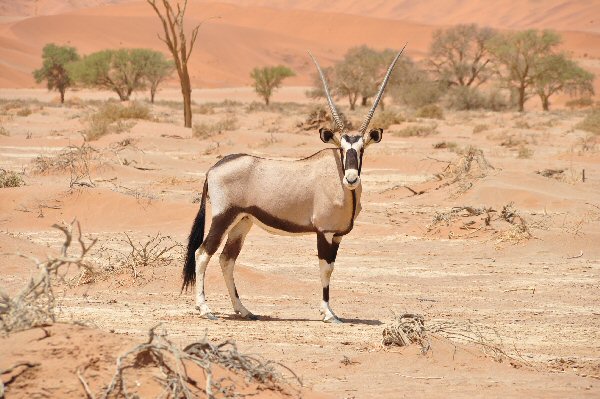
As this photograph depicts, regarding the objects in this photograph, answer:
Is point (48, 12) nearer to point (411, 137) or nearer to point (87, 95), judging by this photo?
point (87, 95)

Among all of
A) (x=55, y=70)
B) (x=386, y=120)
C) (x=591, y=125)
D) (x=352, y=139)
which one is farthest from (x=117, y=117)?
(x=55, y=70)

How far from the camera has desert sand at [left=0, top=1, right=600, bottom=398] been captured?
19.3 feet

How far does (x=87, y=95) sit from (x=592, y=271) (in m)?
61.7

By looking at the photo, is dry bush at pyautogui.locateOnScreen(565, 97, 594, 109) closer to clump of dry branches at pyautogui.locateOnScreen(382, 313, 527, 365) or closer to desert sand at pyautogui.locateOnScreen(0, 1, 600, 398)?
desert sand at pyautogui.locateOnScreen(0, 1, 600, 398)

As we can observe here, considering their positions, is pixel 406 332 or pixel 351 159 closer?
pixel 406 332

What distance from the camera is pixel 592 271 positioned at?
11.4 metres

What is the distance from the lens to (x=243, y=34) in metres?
110

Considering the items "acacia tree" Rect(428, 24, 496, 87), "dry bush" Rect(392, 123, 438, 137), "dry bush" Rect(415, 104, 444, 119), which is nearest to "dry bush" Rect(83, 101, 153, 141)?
"dry bush" Rect(392, 123, 438, 137)

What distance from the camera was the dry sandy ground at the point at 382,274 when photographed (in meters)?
6.36

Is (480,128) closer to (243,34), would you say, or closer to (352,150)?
(352,150)

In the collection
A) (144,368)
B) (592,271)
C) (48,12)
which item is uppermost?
(48,12)

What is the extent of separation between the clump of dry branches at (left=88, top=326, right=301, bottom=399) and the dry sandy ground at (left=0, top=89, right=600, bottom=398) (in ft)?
0.63

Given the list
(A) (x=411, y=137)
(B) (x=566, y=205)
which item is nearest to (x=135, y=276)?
(B) (x=566, y=205)

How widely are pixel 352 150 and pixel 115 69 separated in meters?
49.3
